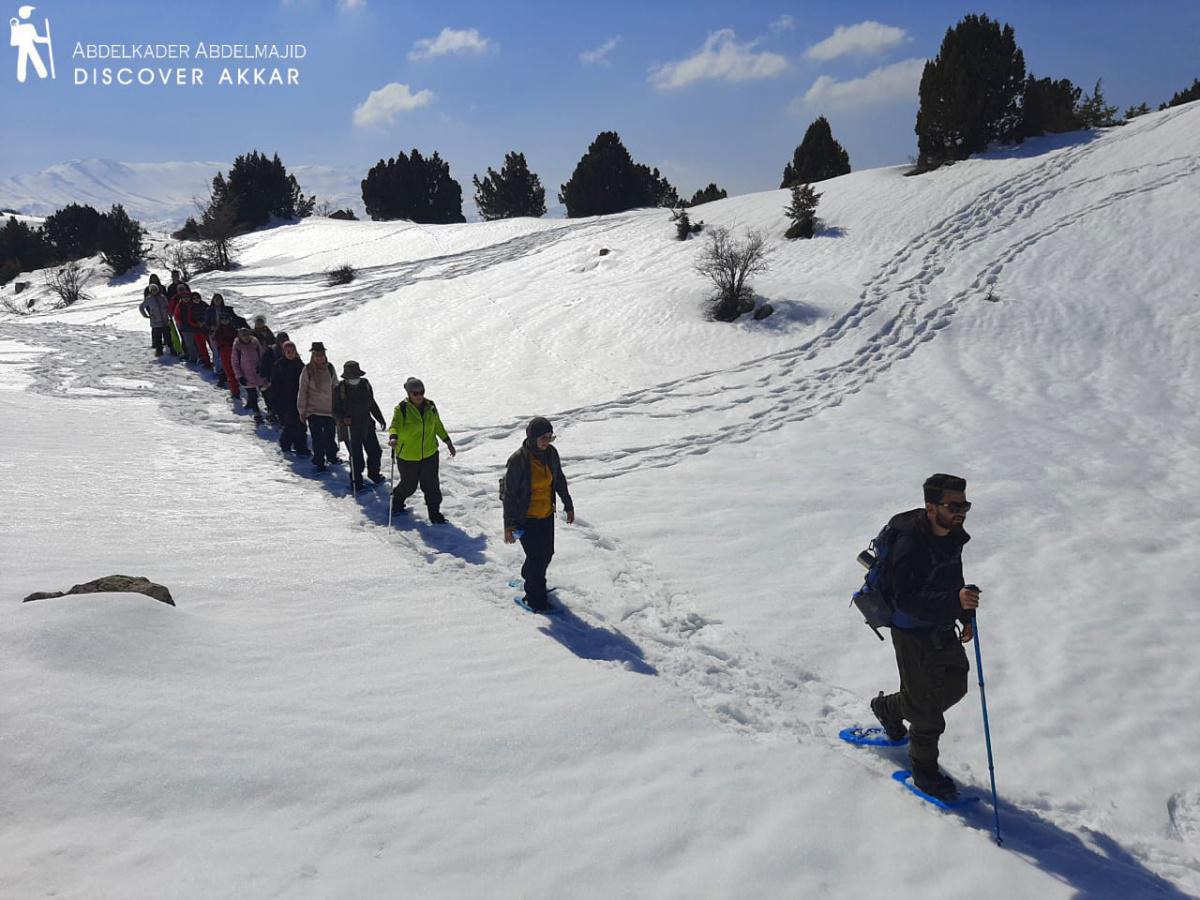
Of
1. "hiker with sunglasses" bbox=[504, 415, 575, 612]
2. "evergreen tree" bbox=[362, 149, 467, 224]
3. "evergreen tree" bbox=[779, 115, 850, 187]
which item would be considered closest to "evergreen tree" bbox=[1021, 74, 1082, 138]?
"evergreen tree" bbox=[779, 115, 850, 187]

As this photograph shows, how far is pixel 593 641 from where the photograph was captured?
575 centimetres

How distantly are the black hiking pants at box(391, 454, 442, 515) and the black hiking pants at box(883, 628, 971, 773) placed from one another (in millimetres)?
5583

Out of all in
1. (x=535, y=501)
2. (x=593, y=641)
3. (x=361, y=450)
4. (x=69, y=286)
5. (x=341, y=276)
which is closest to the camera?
(x=593, y=641)

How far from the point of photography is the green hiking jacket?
7945 millimetres

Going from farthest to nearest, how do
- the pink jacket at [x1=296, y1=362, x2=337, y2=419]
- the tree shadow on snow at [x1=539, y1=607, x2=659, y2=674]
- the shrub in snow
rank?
the shrub in snow, the pink jacket at [x1=296, y1=362, x2=337, y2=419], the tree shadow on snow at [x1=539, y1=607, x2=659, y2=674]

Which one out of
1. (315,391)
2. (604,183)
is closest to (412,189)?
(604,183)

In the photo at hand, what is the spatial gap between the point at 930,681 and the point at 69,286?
115 feet

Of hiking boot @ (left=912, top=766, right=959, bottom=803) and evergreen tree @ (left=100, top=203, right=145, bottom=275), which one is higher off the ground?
evergreen tree @ (left=100, top=203, right=145, bottom=275)

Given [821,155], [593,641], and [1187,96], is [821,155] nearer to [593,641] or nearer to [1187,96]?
[1187,96]

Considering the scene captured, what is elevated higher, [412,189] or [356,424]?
[412,189]

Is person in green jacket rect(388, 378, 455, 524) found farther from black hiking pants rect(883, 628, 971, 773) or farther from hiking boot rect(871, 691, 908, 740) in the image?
black hiking pants rect(883, 628, 971, 773)

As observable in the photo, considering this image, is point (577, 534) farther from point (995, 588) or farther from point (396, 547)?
point (995, 588)

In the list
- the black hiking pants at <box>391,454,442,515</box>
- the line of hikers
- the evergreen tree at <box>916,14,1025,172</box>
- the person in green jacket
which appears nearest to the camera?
the line of hikers

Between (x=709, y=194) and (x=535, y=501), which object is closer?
(x=535, y=501)
